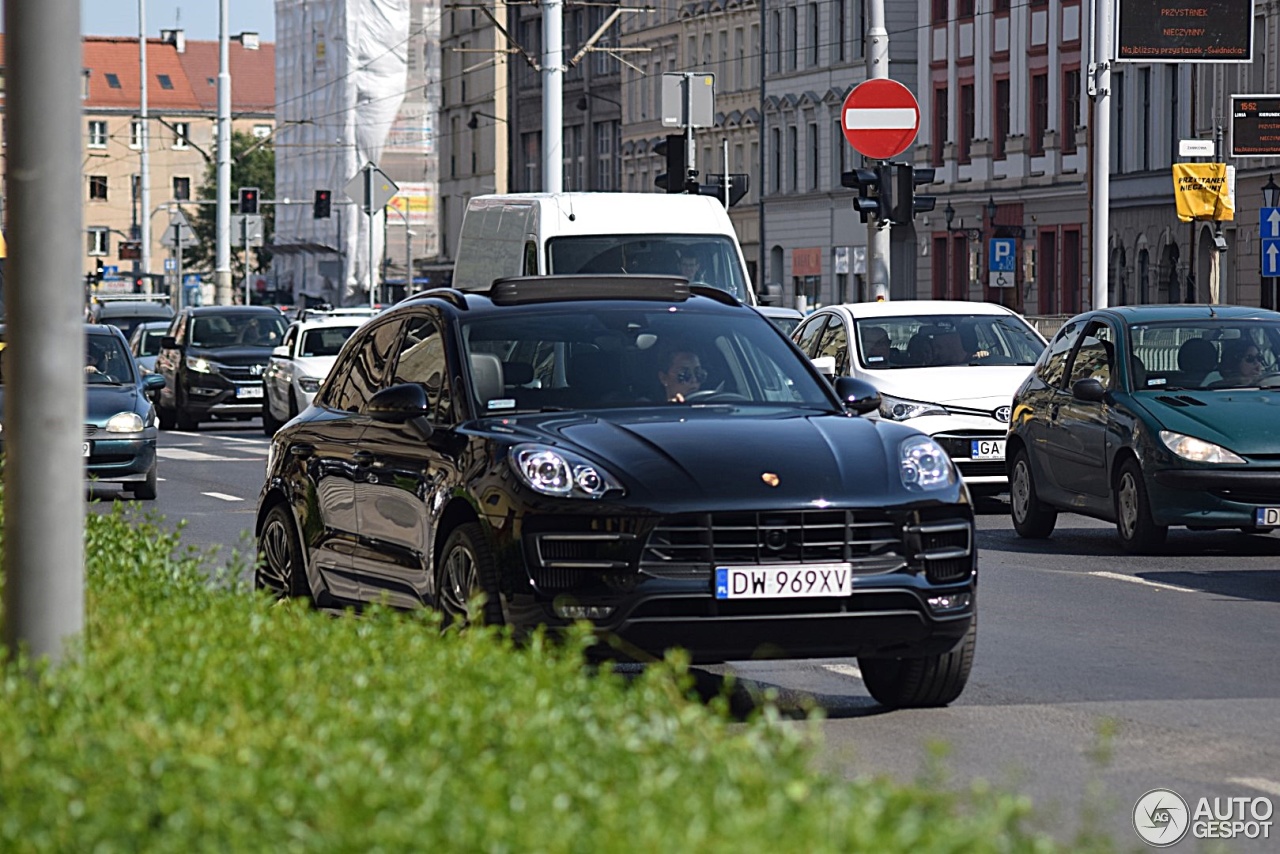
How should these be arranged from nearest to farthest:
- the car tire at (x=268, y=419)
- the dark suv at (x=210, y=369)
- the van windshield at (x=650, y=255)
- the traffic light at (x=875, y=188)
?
the van windshield at (x=650, y=255)
the traffic light at (x=875, y=188)
the car tire at (x=268, y=419)
the dark suv at (x=210, y=369)

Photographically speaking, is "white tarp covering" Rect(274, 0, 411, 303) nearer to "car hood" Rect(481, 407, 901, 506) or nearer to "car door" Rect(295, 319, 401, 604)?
"car door" Rect(295, 319, 401, 604)

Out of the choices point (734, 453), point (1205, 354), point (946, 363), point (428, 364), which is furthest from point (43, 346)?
point (946, 363)

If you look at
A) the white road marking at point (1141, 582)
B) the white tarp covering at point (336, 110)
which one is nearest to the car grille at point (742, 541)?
the white road marking at point (1141, 582)

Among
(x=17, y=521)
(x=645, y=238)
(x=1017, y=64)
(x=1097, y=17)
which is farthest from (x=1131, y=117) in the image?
(x=17, y=521)

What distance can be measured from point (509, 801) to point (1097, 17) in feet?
103

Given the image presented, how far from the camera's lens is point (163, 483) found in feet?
85.5

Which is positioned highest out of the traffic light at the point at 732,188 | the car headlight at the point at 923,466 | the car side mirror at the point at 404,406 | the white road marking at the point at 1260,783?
the traffic light at the point at 732,188

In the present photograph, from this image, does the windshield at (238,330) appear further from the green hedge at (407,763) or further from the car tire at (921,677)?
the green hedge at (407,763)

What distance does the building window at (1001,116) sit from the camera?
A: 229 feet

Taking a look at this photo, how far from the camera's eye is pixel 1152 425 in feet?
54.4

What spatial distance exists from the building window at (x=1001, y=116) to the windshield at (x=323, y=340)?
36525 mm

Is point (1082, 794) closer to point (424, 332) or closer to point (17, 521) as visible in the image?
point (17, 521)

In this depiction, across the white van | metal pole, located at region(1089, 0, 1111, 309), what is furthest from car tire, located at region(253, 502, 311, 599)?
metal pole, located at region(1089, 0, 1111, 309)

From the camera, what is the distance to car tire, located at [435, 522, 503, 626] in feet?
30.3
